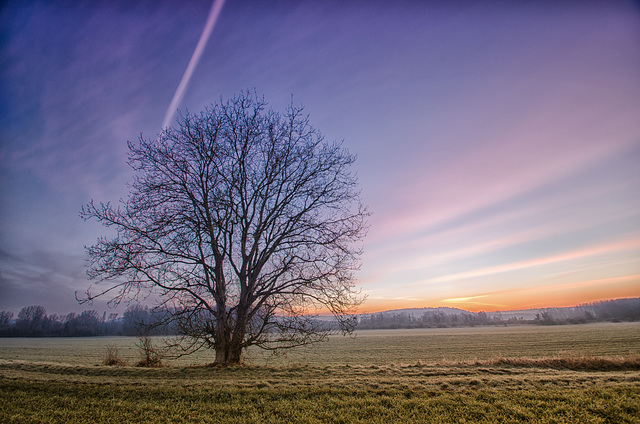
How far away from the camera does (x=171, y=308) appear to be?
12531 millimetres

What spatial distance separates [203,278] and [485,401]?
11602mm

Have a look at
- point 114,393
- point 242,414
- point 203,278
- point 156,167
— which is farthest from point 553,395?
point 156,167

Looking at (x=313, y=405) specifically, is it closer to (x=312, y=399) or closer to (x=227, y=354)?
(x=312, y=399)

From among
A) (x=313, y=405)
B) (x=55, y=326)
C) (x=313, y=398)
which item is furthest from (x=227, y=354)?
(x=55, y=326)

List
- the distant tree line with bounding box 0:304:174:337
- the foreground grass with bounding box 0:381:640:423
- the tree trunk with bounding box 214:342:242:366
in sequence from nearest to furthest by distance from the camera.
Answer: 1. the foreground grass with bounding box 0:381:640:423
2. the tree trunk with bounding box 214:342:242:366
3. the distant tree line with bounding box 0:304:174:337

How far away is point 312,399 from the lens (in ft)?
22.6

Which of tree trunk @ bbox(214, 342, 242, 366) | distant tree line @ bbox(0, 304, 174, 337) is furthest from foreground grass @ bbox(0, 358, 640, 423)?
distant tree line @ bbox(0, 304, 174, 337)

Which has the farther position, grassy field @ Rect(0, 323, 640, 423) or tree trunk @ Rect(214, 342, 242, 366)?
tree trunk @ Rect(214, 342, 242, 366)

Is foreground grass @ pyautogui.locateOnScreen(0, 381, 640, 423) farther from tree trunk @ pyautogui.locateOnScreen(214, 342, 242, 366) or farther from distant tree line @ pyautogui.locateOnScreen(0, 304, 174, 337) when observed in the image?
distant tree line @ pyautogui.locateOnScreen(0, 304, 174, 337)

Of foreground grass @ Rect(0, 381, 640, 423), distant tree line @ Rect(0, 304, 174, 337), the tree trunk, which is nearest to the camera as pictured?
foreground grass @ Rect(0, 381, 640, 423)

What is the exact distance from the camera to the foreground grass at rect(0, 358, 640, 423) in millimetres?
5824

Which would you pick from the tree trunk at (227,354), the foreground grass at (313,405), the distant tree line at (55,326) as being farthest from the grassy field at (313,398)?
the distant tree line at (55,326)

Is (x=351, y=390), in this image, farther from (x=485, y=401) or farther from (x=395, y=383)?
(x=485, y=401)

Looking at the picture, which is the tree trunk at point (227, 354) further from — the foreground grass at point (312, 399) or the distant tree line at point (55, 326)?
the distant tree line at point (55, 326)
